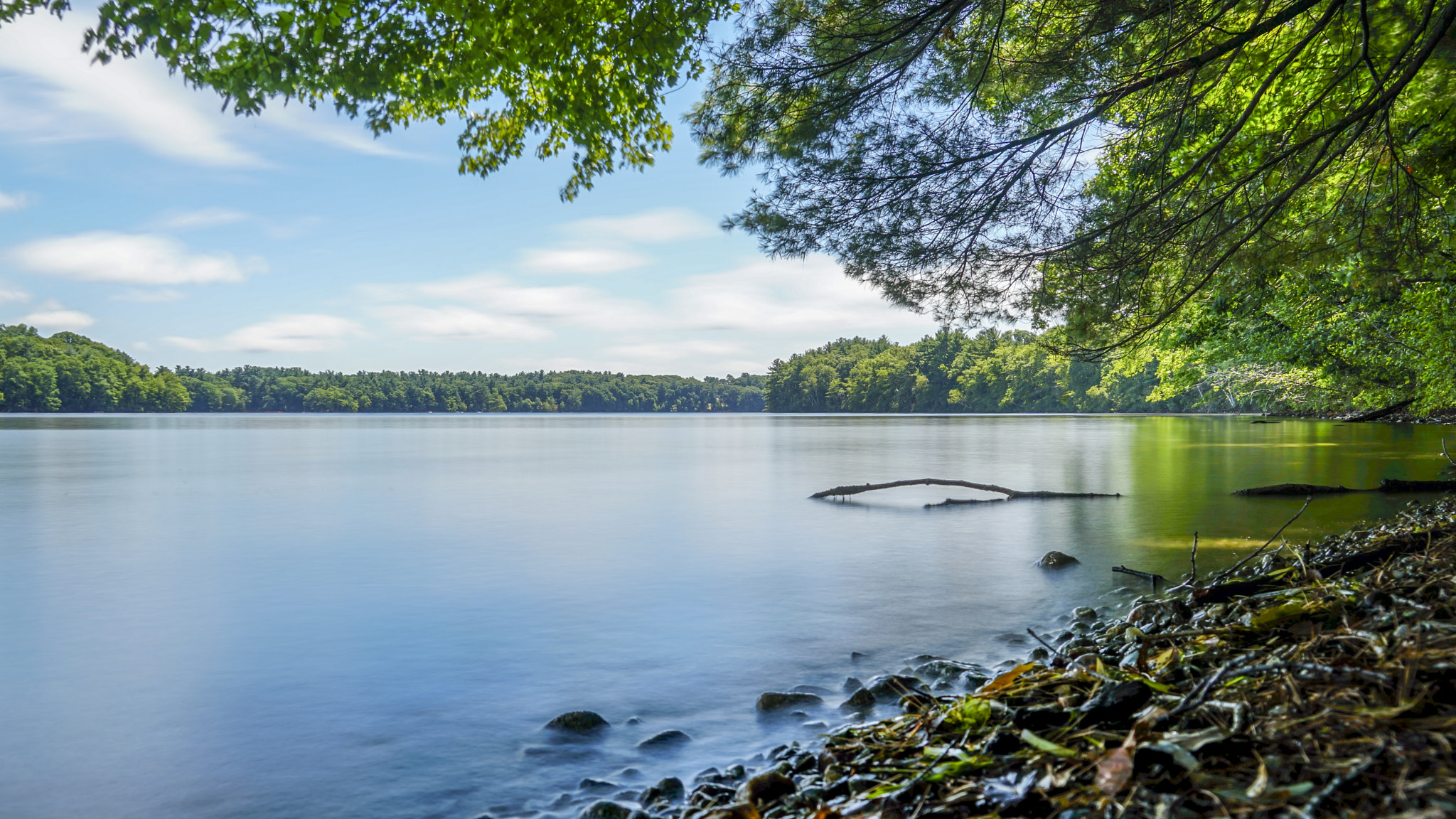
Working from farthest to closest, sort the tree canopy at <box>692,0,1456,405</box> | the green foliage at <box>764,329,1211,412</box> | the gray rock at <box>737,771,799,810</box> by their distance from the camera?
the green foliage at <box>764,329,1211,412</box>, the tree canopy at <box>692,0,1456,405</box>, the gray rock at <box>737,771,799,810</box>

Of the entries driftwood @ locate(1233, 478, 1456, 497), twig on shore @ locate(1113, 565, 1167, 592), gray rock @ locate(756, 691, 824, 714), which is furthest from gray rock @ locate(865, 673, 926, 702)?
driftwood @ locate(1233, 478, 1456, 497)

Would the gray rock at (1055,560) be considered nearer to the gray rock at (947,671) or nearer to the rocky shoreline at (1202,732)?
the gray rock at (947,671)

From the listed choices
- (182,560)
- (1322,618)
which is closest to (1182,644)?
(1322,618)

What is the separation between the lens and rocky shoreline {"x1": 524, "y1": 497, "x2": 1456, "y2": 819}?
6.48ft

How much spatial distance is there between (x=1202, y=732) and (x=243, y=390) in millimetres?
189912

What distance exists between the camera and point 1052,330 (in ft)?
27.5

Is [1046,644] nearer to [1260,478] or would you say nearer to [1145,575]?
[1145,575]

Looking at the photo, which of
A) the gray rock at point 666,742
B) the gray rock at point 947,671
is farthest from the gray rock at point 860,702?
the gray rock at point 666,742

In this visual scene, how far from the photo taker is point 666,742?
14.7 ft

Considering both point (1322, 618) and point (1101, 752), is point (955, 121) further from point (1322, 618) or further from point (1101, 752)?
point (1101, 752)

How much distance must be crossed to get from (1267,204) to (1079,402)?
432 ft

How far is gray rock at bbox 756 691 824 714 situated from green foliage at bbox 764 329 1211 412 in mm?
92117

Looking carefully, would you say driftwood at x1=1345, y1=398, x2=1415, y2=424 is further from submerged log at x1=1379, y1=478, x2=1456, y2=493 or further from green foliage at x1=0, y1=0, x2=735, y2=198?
green foliage at x1=0, y1=0, x2=735, y2=198

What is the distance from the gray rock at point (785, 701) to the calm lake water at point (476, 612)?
13cm
